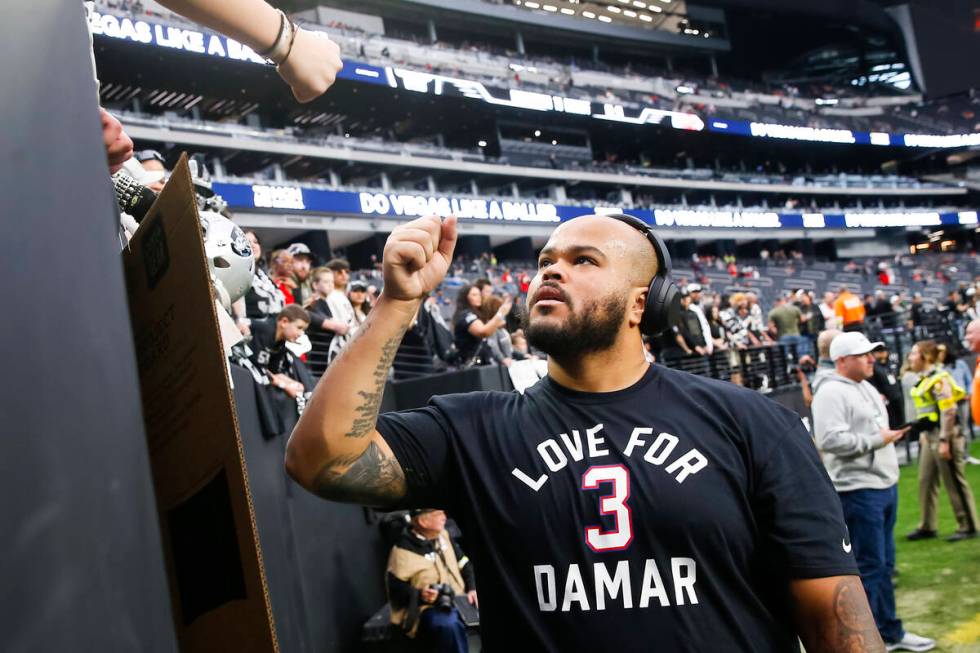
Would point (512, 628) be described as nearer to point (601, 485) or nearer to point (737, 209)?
point (601, 485)

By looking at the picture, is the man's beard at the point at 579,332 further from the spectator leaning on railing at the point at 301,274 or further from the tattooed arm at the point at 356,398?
the spectator leaning on railing at the point at 301,274

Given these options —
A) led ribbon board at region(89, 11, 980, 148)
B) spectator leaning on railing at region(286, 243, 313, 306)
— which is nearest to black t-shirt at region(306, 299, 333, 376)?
spectator leaning on railing at region(286, 243, 313, 306)

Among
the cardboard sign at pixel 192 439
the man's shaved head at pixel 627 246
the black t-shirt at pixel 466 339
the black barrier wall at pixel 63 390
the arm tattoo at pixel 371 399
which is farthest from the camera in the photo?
the black t-shirt at pixel 466 339

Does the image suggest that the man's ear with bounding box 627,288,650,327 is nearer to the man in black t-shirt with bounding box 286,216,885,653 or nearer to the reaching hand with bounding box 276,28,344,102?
the man in black t-shirt with bounding box 286,216,885,653

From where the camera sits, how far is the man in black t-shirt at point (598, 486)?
1598mm

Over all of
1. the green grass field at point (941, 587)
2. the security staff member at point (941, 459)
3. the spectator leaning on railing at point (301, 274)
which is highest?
the spectator leaning on railing at point (301, 274)

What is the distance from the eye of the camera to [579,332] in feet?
6.09

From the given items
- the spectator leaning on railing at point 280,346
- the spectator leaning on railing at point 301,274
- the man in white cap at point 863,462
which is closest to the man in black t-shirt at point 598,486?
the spectator leaning on railing at point 280,346

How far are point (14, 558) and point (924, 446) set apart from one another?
838 cm

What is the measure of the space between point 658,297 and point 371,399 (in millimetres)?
751

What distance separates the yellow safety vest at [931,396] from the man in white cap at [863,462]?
2.81m

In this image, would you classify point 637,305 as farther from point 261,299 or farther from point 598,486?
point 261,299

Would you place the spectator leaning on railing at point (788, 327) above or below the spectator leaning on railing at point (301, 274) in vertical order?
below

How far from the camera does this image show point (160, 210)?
0.69m
